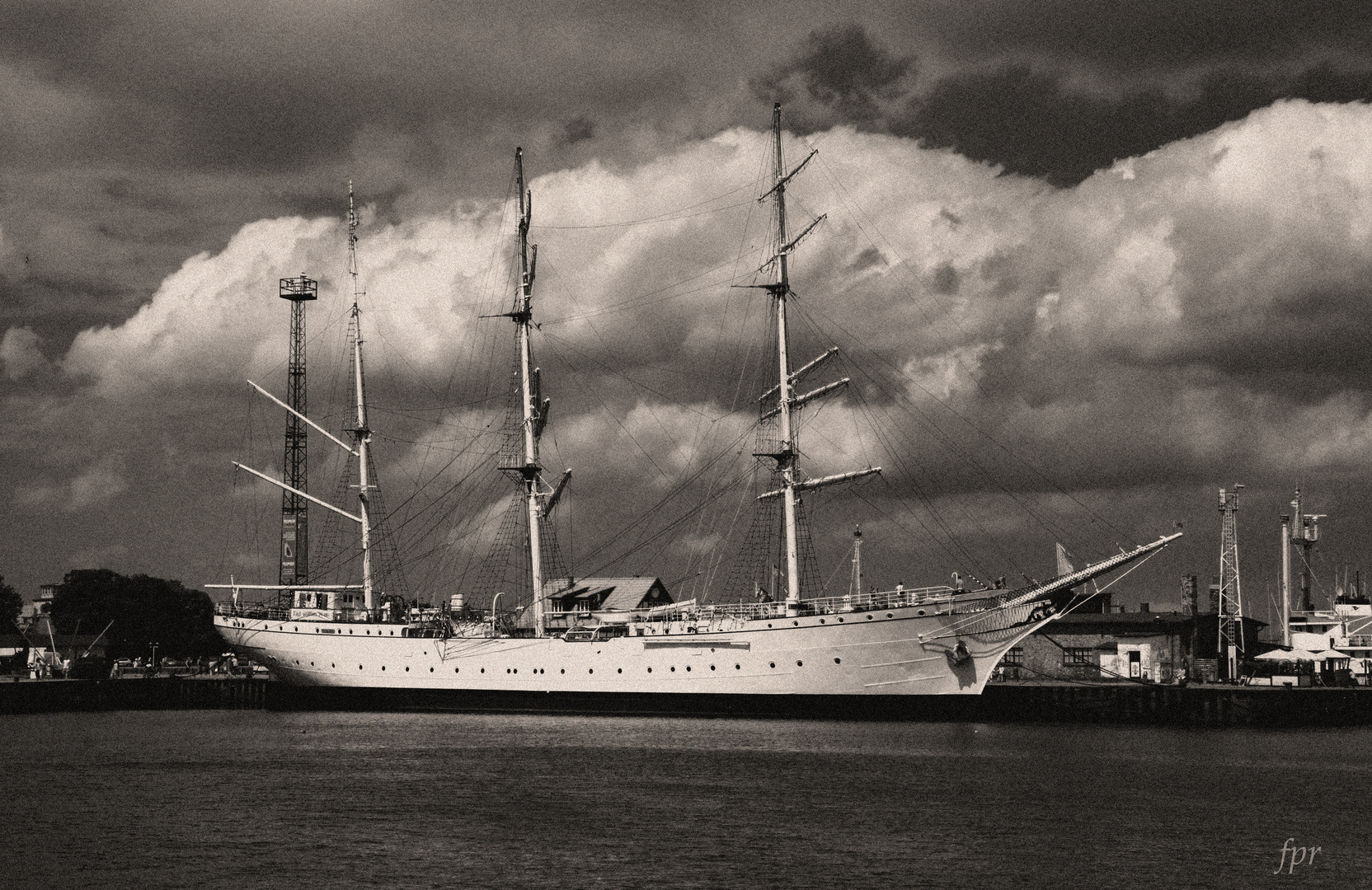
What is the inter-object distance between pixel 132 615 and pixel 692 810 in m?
86.0

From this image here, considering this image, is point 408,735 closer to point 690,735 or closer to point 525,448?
point 690,735

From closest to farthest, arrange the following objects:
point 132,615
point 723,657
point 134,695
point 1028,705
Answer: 1. point 723,657
2. point 1028,705
3. point 134,695
4. point 132,615

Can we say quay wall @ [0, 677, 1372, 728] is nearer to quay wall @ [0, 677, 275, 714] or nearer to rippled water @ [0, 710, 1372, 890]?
rippled water @ [0, 710, 1372, 890]

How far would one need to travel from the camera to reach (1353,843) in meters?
32.9

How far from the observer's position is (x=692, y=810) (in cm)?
3706

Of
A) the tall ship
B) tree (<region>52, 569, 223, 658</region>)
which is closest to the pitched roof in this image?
the tall ship

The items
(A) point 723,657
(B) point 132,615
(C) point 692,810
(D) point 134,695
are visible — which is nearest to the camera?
(C) point 692,810

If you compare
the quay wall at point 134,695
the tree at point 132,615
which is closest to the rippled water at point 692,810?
the quay wall at point 134,695

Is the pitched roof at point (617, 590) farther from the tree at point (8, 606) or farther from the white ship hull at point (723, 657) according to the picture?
the tree at point (8, 606)

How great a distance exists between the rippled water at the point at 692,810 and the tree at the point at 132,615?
5825 cm

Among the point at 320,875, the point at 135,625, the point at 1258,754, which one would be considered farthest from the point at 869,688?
the point at 135,625

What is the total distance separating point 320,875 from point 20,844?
7.86 metres

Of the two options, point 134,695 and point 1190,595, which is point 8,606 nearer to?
point 134,695

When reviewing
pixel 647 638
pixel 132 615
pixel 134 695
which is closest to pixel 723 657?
pixel 647 638
